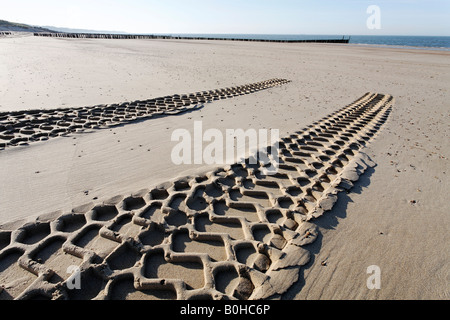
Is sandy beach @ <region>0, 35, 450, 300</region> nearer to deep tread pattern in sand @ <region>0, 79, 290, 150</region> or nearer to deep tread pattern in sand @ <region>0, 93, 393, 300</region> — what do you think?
deep tread pattern in sand @ <region>0, 93, 393, 300</region>

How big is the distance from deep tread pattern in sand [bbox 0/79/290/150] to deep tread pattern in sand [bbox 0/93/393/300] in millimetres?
2883

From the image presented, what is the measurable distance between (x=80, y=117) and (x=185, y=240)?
4.83m

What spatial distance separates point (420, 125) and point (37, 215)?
768 cm

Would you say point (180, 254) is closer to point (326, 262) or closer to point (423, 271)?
point (326, 262)

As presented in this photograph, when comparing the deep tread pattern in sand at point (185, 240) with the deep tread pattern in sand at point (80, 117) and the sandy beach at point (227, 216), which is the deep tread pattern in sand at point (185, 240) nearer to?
the sandy beach at point (227, 216)

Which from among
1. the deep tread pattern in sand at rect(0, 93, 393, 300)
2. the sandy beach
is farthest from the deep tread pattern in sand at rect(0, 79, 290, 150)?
the deep tread pattern in sand at rect(0, 93, 393, 300)

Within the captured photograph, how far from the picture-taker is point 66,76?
35.9ft

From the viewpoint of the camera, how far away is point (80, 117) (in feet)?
20.0

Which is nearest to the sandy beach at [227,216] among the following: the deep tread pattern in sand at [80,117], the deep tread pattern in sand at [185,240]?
the deep tread pattern in sand at [185,240]

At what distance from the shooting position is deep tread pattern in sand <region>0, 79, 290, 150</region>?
5.04 m

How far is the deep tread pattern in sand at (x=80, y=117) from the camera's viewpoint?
504cm

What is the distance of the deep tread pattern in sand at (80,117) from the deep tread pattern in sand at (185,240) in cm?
288

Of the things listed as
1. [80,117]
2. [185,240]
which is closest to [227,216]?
[185,240]

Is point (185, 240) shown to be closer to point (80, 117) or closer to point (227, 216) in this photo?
point (227, 216)
